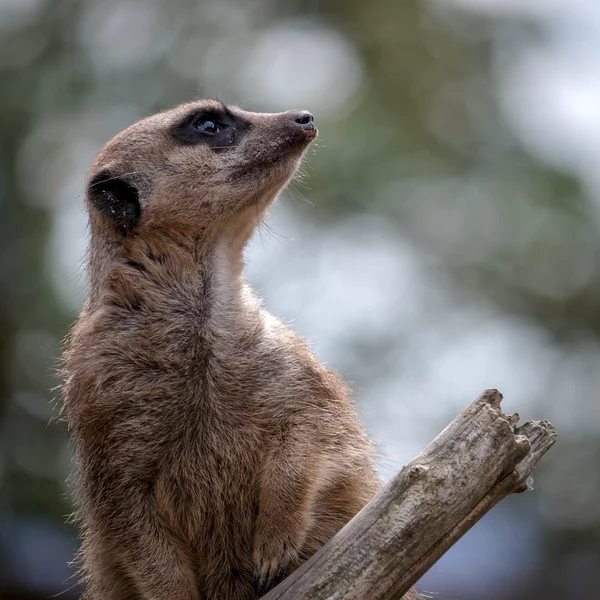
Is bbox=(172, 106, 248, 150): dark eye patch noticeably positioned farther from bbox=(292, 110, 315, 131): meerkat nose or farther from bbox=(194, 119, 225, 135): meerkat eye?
bbox=(292, 110, 315, 131): meerkat nose

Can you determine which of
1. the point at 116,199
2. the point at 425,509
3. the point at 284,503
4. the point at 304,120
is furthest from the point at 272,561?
the point at 304,120

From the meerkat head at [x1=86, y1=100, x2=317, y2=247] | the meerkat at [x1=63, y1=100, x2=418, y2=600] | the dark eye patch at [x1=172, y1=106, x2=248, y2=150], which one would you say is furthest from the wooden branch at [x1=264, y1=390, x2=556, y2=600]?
the dark eye patch at [x1=172, y1=106, x2=248, y2=150]

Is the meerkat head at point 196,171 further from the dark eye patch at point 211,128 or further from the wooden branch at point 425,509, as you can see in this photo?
the wooden branch at point 425,509

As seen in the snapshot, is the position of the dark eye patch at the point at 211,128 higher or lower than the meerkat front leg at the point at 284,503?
higher

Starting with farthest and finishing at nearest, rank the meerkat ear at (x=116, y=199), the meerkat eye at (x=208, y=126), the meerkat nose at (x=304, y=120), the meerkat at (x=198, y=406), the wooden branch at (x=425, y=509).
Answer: the meerkat eye at (x=208, y=126)
the meerkat nose at (x=304, y=120)
the meerkat ear at (x=116, y=199)
the meerkat at (x=198, y=406)
the wooden branch at (x=425, y=509)

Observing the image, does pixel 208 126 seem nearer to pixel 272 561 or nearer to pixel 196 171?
pixel 196 171

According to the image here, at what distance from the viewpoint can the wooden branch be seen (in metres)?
3.59

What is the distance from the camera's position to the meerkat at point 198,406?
427 cm

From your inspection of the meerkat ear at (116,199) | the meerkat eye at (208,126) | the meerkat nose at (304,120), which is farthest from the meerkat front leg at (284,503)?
the meerkat eye at (208,126)

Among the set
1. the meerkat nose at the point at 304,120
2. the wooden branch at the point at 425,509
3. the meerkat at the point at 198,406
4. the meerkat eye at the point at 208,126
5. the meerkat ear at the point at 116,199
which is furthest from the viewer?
the meerkat eye at the point at 208,126

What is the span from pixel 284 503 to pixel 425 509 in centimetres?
76

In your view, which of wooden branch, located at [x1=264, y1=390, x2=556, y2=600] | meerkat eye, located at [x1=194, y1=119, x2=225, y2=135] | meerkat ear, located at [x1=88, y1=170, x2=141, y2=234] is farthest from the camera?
meerkat eye, located at [x1=194, y1=119, x2=225, y2=135]

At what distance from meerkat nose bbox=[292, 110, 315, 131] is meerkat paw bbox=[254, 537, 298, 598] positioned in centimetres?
220

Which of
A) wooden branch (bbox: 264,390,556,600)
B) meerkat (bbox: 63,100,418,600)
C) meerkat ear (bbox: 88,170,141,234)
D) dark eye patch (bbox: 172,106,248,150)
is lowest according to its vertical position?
wooden branch (bbox: 264,390,556,600)
